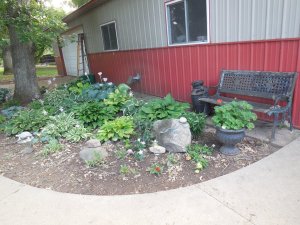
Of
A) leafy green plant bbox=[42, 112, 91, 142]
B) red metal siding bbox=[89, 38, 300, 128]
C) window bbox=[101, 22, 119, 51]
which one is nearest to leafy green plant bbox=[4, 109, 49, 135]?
leafy green plant bbox=[42, 112, 91, 142]

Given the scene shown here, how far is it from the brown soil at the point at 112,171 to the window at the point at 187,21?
2356 millimetres

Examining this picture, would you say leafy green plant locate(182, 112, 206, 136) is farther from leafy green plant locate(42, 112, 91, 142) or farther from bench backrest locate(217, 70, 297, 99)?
leafy green plant locate(42, 112, 91, 142)

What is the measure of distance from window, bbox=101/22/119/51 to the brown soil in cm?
547

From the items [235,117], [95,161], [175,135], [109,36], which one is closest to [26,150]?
[95,161]

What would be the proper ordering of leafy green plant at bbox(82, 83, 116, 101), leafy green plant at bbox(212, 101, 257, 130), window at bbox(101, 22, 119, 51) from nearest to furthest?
leafy green plant at bbox(212, 101, 257, 130)
leafy green plant at bbox(82, 83, 116, 101)
window at bbox(101, 22, 119, 51)

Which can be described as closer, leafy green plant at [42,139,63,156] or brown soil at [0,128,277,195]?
brown soil at [0,128,277,195]

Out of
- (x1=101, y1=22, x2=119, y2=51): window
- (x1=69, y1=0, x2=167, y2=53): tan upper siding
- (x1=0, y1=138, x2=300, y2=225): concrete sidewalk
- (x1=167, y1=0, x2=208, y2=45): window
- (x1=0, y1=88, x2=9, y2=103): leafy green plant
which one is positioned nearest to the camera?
(x1=0, y1=138, x2=300, y2=225): concrete sidewalk

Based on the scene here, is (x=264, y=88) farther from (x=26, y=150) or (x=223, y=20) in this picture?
(x=26, y=150)

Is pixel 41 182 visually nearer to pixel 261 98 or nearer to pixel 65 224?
pixel 65 224

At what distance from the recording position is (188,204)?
2.49 meters

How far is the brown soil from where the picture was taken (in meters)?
2.91

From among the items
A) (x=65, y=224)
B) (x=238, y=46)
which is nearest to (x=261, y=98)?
(x=238, y=46)

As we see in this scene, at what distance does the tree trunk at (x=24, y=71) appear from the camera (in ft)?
23.4

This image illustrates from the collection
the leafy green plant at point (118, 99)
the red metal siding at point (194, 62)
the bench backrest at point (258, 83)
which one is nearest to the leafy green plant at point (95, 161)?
the leafy green plant at point (118, 99)
